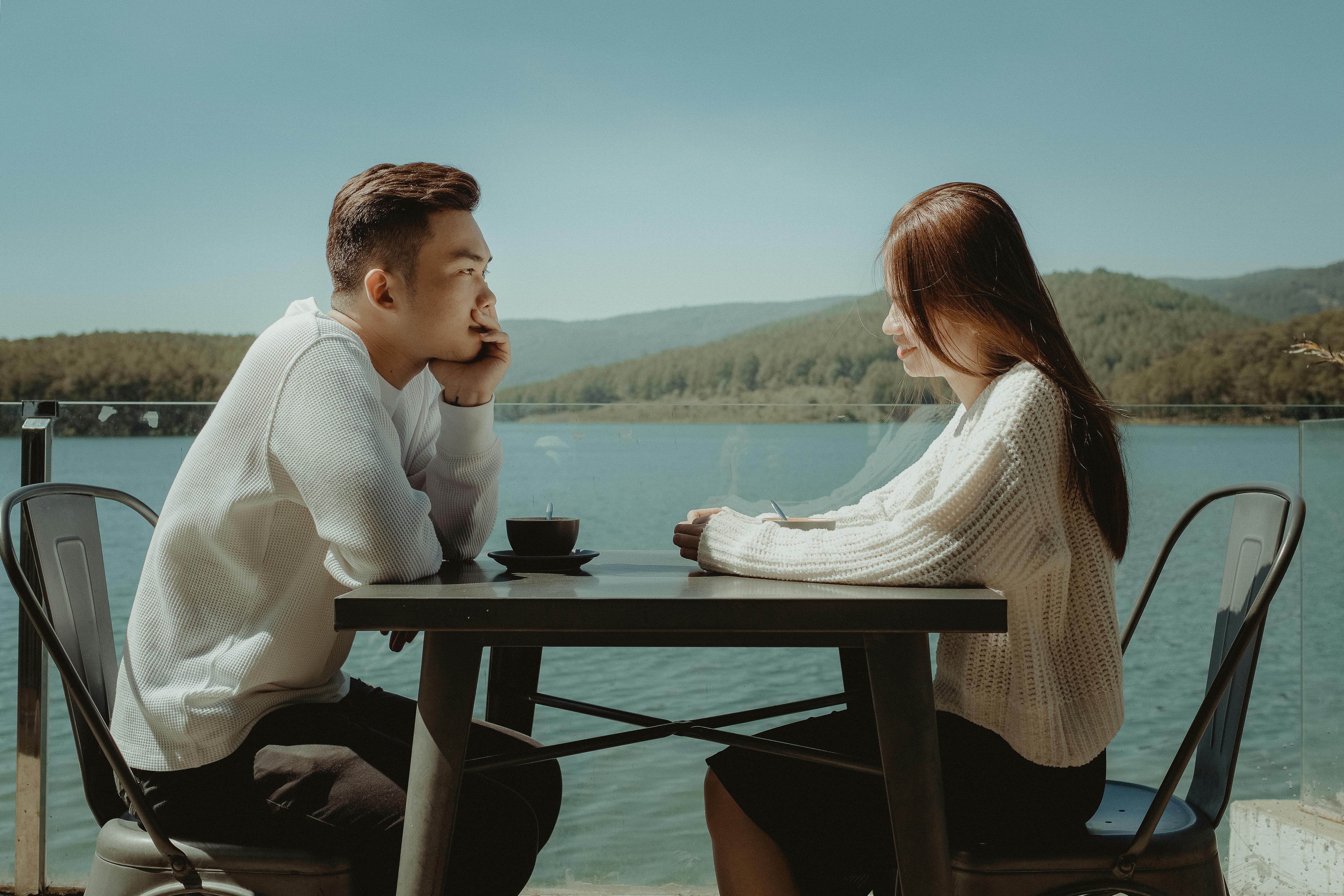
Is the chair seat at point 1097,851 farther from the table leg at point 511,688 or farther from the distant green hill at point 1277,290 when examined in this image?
the distant green hill at point 1277,290

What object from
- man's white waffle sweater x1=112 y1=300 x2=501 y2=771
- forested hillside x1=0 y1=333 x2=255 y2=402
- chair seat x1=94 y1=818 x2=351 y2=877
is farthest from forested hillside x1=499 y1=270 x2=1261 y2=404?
forested hillside x1=0 y1=333 x2=255 y2=402

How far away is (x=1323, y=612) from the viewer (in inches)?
81.0

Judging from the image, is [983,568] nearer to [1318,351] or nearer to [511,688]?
[511,688]

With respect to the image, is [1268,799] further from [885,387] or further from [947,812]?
[947,812]

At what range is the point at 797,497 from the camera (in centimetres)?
269

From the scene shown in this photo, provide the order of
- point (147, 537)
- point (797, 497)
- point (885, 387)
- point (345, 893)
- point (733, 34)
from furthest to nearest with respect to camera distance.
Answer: point (733, 34) → point (797, 497) → point (147, 537) → point (885, 387) → point (345, 893)

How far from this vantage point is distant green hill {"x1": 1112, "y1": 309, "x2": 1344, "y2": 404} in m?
17.8

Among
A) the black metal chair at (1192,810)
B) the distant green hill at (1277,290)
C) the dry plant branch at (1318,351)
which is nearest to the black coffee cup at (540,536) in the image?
the black metal chair at (1192,810)

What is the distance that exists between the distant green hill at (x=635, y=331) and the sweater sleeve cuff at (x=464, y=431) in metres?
28.2

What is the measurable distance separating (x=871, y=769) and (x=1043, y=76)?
173ft

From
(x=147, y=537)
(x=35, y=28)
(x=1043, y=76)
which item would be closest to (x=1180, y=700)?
(x=147, y=537)

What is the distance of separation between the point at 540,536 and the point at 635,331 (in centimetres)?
4668

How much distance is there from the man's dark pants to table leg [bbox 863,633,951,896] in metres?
0.45

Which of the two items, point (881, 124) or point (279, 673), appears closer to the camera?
point (279, 673)
